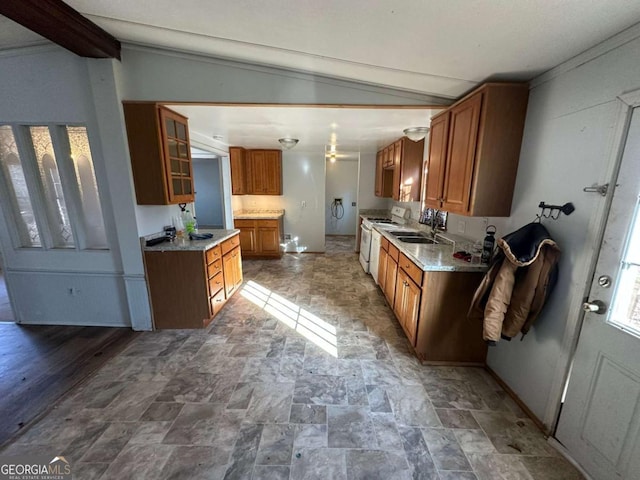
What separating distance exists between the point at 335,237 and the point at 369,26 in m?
6.42

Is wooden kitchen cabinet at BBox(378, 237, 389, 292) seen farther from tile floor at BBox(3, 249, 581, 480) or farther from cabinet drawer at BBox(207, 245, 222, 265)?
cabinet drawer at BBox(207, 245, 222, 265)

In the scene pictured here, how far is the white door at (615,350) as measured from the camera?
1.22 m

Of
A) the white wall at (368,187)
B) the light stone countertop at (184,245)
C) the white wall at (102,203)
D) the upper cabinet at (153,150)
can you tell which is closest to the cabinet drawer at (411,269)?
the light stone countertop at (184,245)

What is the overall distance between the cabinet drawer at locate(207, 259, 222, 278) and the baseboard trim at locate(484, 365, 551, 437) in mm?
2873

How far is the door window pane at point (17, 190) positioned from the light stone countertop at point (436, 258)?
3857 millimetres

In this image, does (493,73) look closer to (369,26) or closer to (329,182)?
(369,26)

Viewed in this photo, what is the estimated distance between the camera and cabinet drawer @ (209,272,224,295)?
2875 millimetres

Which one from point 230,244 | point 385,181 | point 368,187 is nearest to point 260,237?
point 230,244

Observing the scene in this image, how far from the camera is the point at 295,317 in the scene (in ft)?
10.2

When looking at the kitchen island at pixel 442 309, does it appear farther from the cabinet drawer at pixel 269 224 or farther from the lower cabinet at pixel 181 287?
the cabinet drawer at pixel 269 224

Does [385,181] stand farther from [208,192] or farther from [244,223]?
[208,192]

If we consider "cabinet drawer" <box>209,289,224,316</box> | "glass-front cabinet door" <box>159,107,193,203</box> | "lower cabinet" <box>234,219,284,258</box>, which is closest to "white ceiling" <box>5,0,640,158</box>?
"glass-front cabinet door" <box>159,107,193,203</box>

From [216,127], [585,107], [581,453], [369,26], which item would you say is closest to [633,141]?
[585,107]

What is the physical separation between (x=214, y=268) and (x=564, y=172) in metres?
3.16
